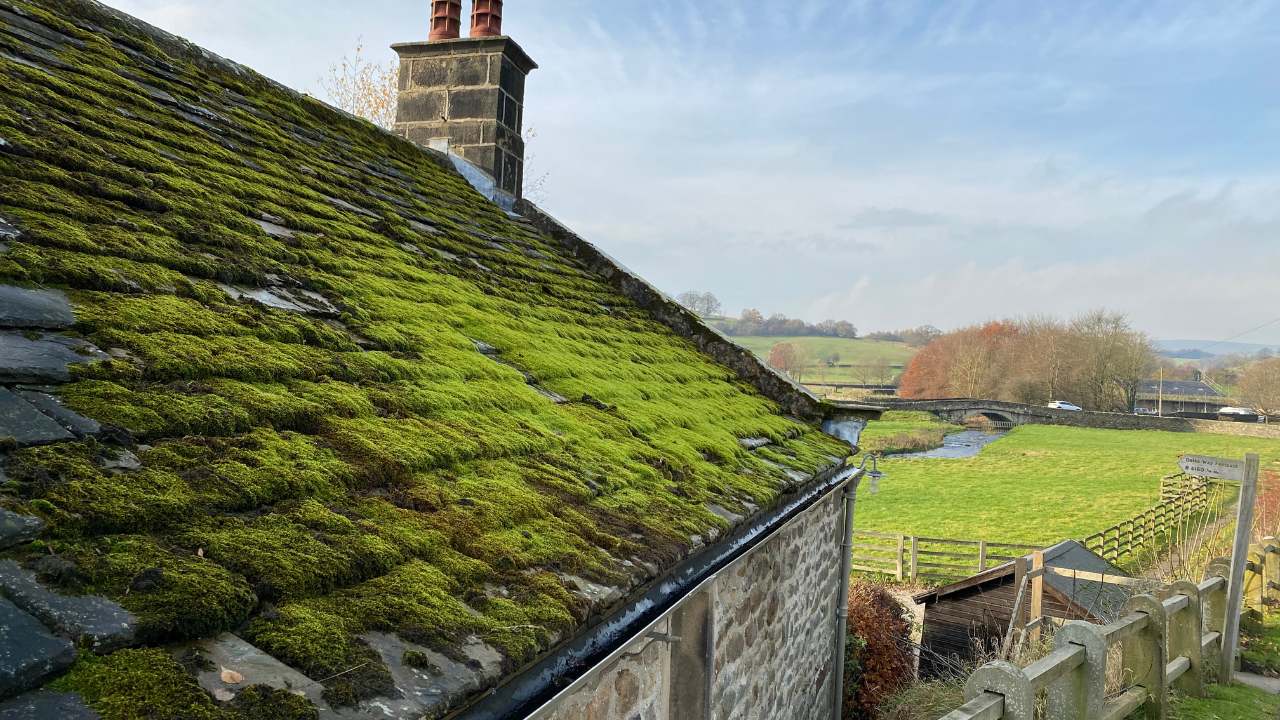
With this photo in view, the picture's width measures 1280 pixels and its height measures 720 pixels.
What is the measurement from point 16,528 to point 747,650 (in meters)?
3.92

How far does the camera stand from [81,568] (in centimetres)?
149

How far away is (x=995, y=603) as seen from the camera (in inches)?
486

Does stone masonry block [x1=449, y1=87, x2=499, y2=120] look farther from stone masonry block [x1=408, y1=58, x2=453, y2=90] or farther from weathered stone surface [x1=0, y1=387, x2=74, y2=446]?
weathered stone surface [x1=0, y1=387, x2=74, y2=446]

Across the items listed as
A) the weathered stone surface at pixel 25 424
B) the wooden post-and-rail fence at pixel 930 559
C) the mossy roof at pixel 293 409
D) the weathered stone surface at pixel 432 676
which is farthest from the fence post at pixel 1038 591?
the weathered stone surface at pixel 25 424

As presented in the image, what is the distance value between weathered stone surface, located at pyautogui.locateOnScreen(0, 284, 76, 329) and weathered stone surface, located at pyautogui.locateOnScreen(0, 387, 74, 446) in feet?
1.19

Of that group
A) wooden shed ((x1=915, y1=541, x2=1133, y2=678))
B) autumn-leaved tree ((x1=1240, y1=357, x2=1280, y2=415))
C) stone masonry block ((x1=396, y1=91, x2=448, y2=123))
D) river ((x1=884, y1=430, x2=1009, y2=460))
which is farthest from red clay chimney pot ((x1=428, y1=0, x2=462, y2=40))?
autumn-leaved tree ((x1=1240, y1=357, x2=1280, y2=415))

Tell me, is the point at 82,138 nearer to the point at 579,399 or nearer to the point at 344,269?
the point at 344,269

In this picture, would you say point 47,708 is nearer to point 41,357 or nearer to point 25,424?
point 25,424

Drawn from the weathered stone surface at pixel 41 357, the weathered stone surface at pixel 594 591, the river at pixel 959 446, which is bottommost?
the river at pixel 959 446

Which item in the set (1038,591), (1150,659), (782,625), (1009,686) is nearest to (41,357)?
(1009,686)

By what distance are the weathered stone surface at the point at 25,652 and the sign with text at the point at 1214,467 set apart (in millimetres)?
8614

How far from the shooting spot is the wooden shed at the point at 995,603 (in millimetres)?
10438

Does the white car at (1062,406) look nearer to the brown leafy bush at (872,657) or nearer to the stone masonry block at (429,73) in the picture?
the brown leafy bush at (872,657)

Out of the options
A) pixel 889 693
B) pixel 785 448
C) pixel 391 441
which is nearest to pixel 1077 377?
pixel 889 693
